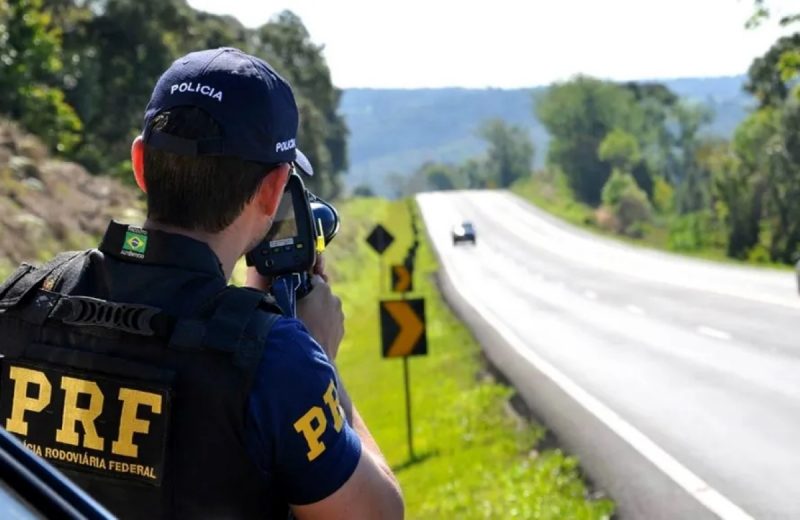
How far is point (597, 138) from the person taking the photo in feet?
512

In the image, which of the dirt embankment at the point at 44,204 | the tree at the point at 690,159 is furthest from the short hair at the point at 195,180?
the tree at the point at 690,159

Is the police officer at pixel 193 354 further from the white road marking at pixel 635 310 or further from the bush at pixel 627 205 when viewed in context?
the bush at pixel 627 205

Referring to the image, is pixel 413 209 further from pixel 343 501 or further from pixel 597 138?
pixel 343 501

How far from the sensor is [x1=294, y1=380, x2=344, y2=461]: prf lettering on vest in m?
2.14

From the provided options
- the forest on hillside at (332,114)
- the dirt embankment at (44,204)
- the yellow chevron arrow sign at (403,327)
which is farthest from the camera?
the forest on hillside at (332,114)

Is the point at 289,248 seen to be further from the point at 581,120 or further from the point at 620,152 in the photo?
the point at 581,120

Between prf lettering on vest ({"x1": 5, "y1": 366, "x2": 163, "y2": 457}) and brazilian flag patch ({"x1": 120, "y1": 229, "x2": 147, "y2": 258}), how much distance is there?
0.26 meters

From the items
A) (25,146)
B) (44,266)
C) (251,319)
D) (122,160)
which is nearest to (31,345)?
(44,266)

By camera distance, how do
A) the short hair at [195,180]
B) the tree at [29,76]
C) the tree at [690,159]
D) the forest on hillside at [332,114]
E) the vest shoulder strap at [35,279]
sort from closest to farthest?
the short hair at [195,180] < the vest shoulder strap at [35,279] < the tree at [29,76] < the forest on hillside at [332,114] < the tree at [690,159]

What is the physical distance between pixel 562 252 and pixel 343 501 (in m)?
58.3

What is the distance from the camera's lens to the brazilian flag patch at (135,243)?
2.32m

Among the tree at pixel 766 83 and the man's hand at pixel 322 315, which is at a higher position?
the man's hand at pixel 322 315

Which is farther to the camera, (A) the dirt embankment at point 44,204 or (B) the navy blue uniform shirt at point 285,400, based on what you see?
(A) the dirt embankment at point 44,204

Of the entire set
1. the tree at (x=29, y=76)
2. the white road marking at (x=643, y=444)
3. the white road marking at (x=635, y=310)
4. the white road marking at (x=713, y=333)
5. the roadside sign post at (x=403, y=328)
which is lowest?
the white road marking at (x=635, y=310)
